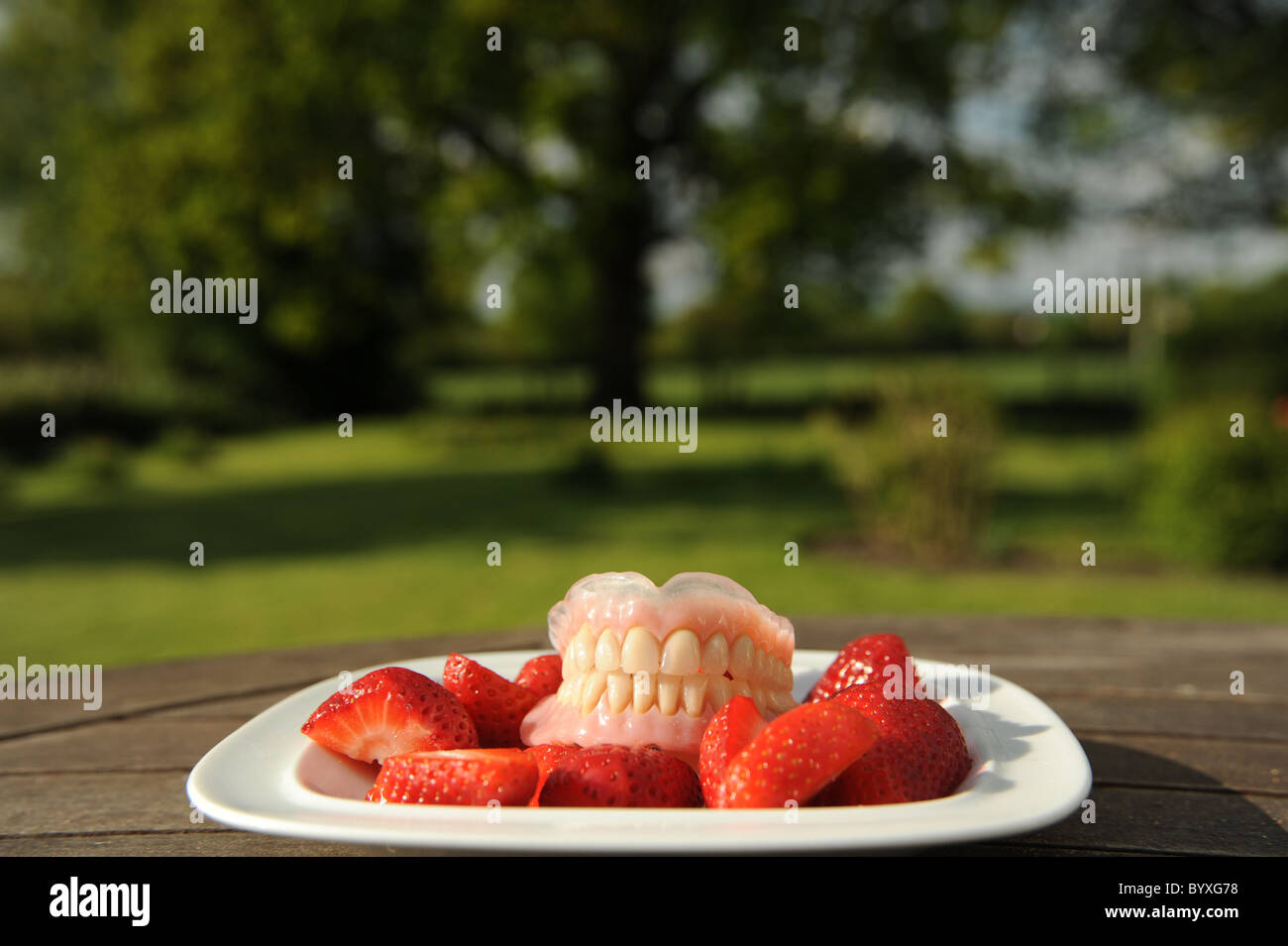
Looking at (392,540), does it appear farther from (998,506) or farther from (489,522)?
(998,506)

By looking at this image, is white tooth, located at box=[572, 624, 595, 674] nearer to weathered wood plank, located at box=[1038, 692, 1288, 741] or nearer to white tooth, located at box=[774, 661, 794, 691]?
white tooth, located at box=[774, 661, 794, 691]

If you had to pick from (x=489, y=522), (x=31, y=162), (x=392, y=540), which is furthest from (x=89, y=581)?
(x=31, y=162)

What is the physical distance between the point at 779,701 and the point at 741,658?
12cm

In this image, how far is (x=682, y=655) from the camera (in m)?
1.28

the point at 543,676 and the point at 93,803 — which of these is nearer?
the point at 93,803

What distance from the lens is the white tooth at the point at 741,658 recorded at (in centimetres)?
132

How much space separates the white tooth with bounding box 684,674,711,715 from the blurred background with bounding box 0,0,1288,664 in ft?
15.8

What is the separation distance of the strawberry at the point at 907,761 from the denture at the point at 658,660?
18 centimetres

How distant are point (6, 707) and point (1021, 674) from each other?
1781mm

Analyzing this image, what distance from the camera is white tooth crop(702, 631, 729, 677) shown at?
129 cm
